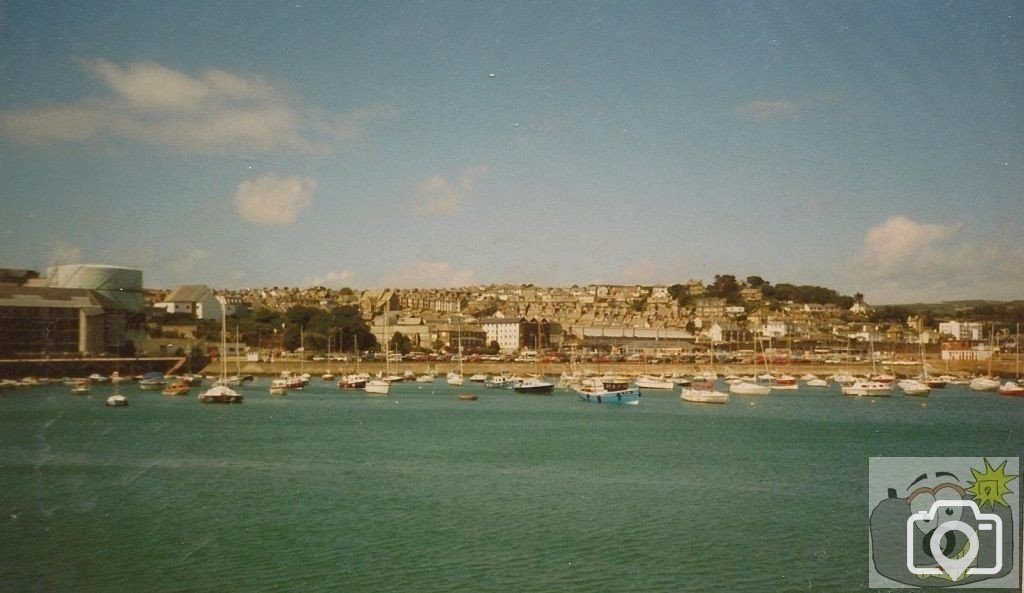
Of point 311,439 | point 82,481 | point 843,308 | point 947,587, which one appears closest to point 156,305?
point 311,439

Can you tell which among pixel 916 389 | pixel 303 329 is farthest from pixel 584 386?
pixel 303 329

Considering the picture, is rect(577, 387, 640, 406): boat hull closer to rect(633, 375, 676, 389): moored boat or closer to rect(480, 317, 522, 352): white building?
rect(633, 375, 676, 389): moored boat

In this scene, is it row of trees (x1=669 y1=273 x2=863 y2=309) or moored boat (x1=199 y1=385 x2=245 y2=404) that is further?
row of trees (x1=669 y1=273 x2=863 y2=309)

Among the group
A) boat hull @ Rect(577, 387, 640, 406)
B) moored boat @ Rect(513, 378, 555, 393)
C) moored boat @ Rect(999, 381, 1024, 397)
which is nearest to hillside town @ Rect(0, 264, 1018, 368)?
moored boat @ Rect(999, 381, 1024, 397)

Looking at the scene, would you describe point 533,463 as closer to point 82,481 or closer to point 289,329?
point 82,481

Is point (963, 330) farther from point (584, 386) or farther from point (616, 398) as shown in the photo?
point (616, 398)

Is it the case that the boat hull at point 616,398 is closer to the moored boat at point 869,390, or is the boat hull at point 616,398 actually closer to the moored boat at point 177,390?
the moored boat at point 869,390

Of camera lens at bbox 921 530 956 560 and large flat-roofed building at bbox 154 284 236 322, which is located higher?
large flat-roofed building at bbox 154 284 236 322
